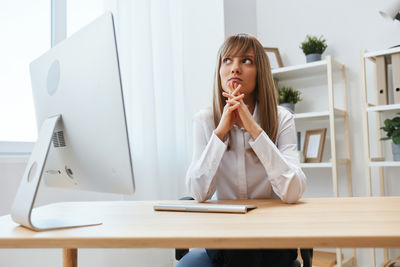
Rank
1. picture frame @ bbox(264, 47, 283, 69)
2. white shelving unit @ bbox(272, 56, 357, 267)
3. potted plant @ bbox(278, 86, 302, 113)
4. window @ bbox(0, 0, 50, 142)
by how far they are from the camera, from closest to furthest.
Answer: window @ bbox(0, 0, 50, 142) < white shelving unit @ bbox(272, 56, 357, 267) < potted plant @ bbox(278, 86, 302, 113) < picture frame @ bbox(264, 47, 283, 69)

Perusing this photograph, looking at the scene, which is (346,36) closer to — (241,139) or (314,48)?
(314,48)

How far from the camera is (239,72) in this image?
1223mm

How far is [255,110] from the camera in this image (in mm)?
1310

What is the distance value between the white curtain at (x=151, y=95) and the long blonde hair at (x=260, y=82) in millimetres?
1034

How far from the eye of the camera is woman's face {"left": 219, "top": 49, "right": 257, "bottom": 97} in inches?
48.0

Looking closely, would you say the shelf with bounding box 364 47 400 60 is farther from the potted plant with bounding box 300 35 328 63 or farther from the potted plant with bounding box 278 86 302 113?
the potted plant with bounding box 278 86 302 113

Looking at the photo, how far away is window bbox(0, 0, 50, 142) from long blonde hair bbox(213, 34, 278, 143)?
120 centimetres

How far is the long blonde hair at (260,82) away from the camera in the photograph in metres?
1.24

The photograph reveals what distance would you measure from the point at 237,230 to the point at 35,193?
17.5 inches

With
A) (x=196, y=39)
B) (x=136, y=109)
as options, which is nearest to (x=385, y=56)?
(x=196, y=39)

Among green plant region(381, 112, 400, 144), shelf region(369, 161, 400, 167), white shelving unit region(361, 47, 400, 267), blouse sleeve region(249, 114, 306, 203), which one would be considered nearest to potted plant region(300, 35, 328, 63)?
white shelving unit region(361, 47, 400, 267)

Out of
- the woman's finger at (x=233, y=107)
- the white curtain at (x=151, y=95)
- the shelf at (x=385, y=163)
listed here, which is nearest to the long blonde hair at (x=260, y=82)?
the woman's finger at (x=233, y=107)

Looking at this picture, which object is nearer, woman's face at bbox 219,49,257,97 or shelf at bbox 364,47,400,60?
woman's face at bbox 219,49,257,97

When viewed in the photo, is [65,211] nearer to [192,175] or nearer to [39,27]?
[192,175]
